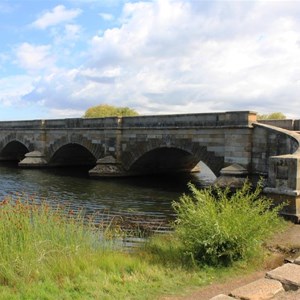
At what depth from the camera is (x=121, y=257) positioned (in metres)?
6.89

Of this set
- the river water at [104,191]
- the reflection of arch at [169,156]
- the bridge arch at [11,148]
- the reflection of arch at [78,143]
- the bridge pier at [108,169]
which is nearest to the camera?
the river water at [104,191]

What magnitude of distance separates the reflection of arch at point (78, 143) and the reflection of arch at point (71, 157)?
0.38 m

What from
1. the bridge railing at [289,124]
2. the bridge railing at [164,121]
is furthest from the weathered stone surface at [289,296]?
the bridge railing at [289,124]

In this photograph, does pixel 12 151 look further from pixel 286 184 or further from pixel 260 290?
pixel 260 290

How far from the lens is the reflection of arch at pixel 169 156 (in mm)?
21877

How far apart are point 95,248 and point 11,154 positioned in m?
37.9

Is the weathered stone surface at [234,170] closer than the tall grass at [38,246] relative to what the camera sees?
No

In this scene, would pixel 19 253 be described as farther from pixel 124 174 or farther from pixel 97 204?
pixel 124 174

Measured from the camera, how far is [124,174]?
88.3ft

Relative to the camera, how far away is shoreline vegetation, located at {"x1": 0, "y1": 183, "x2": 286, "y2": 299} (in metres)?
5.66

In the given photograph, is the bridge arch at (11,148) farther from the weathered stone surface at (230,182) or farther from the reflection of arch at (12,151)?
the weathered stone surface at (230,182)

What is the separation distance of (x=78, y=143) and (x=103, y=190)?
10.1 meters

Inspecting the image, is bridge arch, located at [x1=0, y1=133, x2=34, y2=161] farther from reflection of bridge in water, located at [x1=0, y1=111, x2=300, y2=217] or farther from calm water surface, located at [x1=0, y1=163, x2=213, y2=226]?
calm water surface, located at [x1=0, y1=163, x2=213, y2=226]

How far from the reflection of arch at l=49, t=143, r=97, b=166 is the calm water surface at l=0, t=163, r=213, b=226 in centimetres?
379
